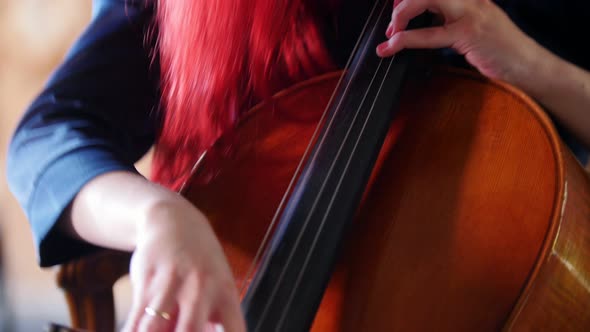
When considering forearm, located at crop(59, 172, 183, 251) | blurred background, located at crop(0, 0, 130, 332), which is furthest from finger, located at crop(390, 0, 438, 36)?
blurred background, located at crop(0, 0, 130, 332)

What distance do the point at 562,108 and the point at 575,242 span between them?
17 centimetres

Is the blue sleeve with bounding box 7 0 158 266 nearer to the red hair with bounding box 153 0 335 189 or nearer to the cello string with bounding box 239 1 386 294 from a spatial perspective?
the red hair with bounding box 153 0 335 189

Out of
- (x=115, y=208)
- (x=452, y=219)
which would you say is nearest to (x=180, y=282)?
(x=115, y=208)

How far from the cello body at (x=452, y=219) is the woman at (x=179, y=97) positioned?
0.07 m

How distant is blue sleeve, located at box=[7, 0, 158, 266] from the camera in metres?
0.45

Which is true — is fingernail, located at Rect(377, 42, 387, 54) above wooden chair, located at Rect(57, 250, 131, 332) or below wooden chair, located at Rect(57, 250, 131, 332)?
above

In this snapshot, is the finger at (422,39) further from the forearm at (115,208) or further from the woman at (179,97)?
the forearm at (115,208)

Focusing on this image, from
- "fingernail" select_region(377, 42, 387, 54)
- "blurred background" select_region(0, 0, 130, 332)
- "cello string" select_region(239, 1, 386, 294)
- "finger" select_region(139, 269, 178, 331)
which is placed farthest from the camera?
"blurred background" select_region(0, 0, 130, 332)

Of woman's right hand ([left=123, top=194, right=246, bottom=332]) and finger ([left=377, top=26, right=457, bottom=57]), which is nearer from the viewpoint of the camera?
woman's right hand ([left=123, top=194, right=246, bottom=332])

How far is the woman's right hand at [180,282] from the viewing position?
0.29 m

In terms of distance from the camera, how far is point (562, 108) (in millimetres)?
496

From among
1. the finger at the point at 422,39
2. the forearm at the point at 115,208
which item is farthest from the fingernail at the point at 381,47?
the forearm at the point at 115,208

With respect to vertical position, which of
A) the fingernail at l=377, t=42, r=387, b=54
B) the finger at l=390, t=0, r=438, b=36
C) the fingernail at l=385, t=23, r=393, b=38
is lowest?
the fingernail at l=377, t=42, r=387, b=54

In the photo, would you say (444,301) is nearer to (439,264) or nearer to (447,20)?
(439,264)
